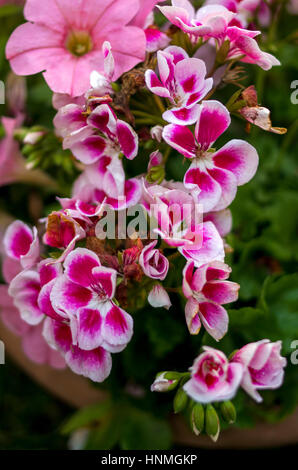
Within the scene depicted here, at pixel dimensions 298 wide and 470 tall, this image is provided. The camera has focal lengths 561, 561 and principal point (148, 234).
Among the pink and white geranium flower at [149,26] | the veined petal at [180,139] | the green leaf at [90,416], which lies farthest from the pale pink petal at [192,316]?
the green leaf at [90,416]

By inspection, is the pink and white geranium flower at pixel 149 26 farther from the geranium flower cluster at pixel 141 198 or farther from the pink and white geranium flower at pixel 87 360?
the pink and white geranium flower at pixel 87 360

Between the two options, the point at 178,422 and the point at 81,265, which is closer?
the point at 81,265

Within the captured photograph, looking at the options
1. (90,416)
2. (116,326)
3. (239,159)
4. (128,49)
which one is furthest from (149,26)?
(90,416)

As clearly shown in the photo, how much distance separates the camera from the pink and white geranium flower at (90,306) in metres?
0.39

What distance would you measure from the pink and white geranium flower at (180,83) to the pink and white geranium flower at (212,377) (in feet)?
0.53

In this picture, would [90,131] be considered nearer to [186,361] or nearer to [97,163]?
[97,163]

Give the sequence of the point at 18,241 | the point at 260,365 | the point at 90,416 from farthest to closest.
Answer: the point at 90,416 < the point at 18,241 < the point at 260,365

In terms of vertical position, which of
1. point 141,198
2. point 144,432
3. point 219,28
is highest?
point 219,28

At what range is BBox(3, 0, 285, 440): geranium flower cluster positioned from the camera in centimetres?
38

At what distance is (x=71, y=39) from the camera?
49 cm

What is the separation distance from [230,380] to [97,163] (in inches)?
7.9

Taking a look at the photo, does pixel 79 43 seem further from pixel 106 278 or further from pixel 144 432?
pixel 144 432

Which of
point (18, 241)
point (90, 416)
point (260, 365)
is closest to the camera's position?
point (260, 365)

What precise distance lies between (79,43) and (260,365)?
1.01 ft
